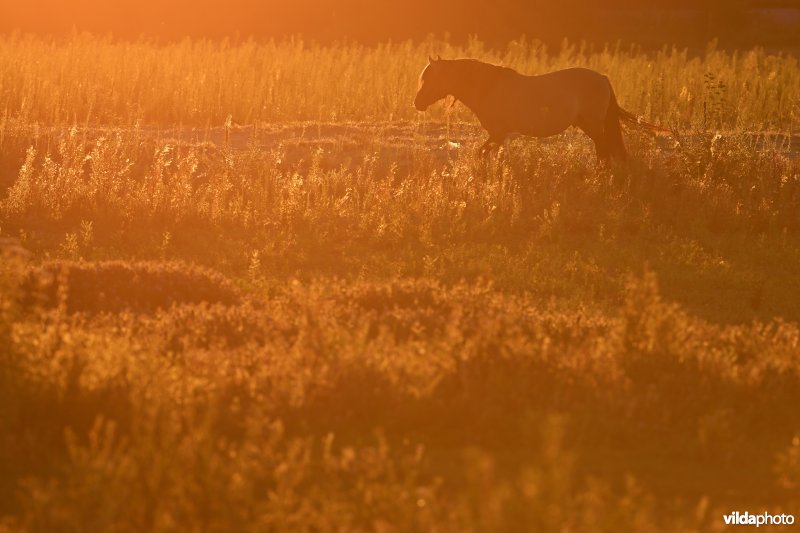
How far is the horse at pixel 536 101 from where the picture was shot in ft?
51.8

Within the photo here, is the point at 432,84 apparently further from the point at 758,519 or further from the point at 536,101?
the point at 758,519

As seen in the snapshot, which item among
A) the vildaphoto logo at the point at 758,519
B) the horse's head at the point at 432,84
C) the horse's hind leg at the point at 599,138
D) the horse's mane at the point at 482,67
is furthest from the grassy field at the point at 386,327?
the horse's mane at the point at 482,67

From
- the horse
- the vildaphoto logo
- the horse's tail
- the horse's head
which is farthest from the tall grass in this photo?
the vildaphoto logo

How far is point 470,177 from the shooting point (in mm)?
14062

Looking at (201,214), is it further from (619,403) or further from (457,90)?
(619,403)

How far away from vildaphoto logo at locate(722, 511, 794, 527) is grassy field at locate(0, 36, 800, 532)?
110 mm

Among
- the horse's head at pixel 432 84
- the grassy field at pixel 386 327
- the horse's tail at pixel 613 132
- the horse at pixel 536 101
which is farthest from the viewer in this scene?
the horse's head at pixel 432 84

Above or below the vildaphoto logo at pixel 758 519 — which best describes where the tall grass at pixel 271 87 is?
above

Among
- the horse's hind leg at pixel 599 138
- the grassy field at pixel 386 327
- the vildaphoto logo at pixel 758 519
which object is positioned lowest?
the vildaphoto logo at pixel 758 519

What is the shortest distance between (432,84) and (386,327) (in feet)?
29.7

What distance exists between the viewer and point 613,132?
1608 cm

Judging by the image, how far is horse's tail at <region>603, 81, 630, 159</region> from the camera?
16.0 metres

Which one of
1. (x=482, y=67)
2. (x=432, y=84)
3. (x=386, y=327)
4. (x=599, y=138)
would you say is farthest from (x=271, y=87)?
(x=386, y=327)

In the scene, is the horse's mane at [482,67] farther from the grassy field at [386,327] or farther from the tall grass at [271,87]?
the tall grass at [271,87]
